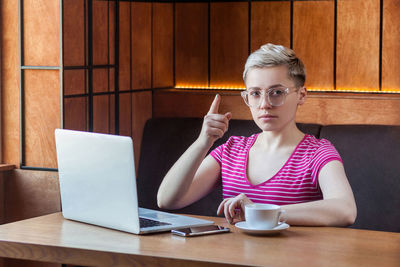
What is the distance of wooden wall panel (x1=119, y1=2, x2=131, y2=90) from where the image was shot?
10.8 feet

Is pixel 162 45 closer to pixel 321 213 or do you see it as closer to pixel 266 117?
pixel 266 117

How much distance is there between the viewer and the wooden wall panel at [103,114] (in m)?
3.12

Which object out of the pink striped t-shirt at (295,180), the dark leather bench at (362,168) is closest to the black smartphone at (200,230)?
the pink striped t-shirt at (295,180)

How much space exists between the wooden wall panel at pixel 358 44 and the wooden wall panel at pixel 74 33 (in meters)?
1.43

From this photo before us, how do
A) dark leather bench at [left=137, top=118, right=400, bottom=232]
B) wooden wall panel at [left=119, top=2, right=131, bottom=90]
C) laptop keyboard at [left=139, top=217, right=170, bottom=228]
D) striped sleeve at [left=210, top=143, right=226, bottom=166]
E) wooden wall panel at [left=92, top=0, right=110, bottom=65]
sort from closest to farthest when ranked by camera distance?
laptop keyboard at [left=139, top=217, right=170, bottom=228] → striped sleeve at [left=210, top=143, right=226, bottom=166] → dark leather bench at [left=137, top=118, right=400, bottom=232] → wooden wall panel at [left=92, top=0, right=110, bottom=65] → wooden wall panel at [left=119, top=2, right=131, bottom=90]

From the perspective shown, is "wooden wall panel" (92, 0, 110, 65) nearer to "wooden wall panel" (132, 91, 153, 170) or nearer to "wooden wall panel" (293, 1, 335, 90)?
"wooden wall panel" (132, 91, 153, 170)

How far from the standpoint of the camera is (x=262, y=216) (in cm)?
174

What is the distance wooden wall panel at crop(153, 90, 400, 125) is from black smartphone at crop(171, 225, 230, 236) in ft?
5.41

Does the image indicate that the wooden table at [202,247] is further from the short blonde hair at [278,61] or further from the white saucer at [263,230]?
the short blonde hair at [278,61]

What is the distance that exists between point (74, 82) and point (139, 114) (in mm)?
680

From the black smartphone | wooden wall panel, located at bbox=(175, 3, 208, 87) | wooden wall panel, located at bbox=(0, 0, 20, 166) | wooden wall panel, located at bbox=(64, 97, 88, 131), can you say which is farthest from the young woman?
wooden wall panel, located at bbox=(175, 3, 208, 87)

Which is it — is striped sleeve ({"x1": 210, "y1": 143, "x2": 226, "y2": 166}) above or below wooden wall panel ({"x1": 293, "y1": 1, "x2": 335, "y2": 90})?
below

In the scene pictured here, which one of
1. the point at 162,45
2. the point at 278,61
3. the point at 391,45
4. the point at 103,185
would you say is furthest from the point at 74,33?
the point at 391,45

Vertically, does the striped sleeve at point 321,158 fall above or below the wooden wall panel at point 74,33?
below
